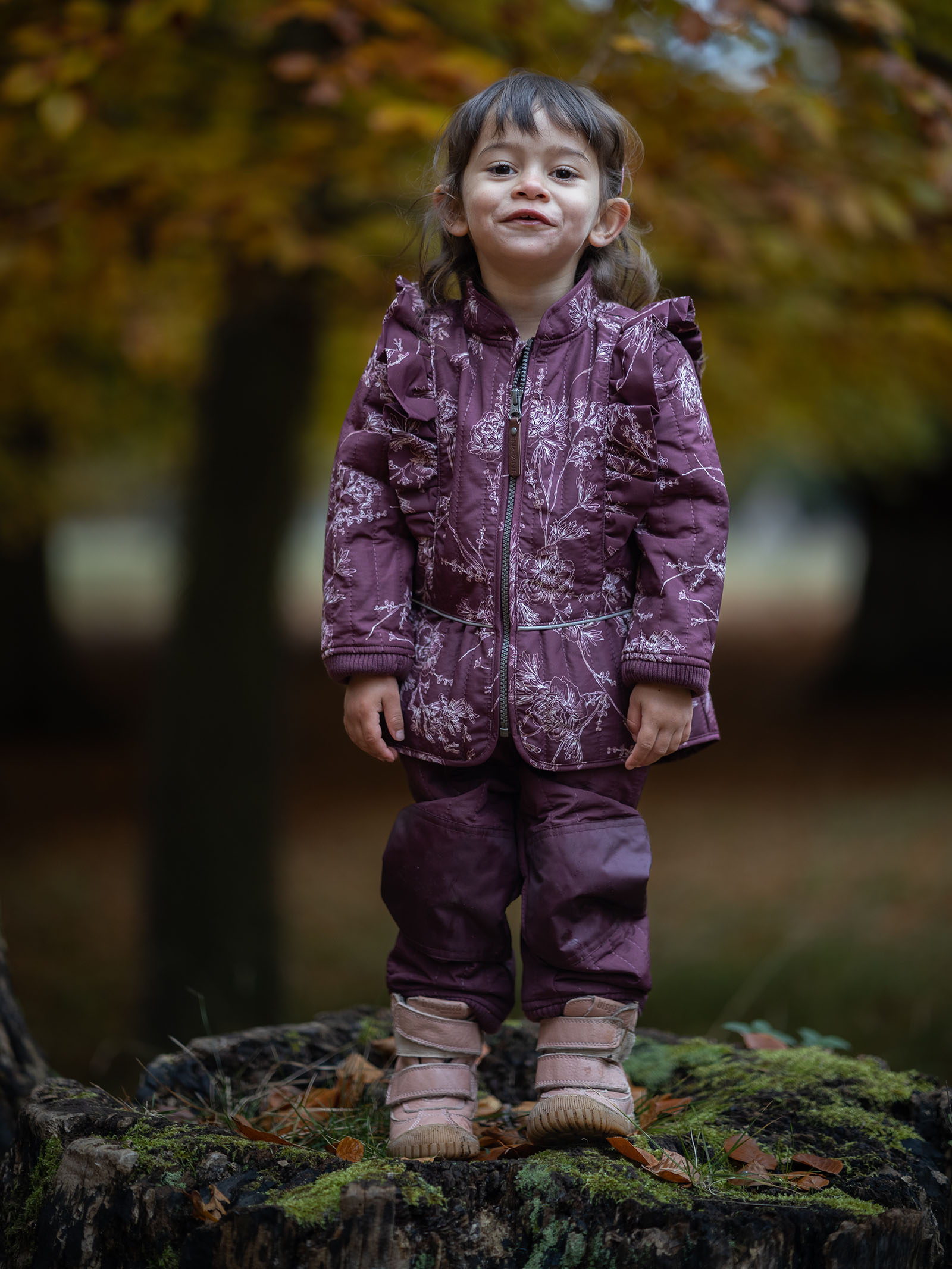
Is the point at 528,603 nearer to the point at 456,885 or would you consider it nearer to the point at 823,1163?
the point at 456,885

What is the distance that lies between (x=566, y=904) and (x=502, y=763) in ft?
0.98

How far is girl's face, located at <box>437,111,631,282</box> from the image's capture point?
2.14 meters

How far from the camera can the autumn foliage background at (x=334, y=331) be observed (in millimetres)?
3662

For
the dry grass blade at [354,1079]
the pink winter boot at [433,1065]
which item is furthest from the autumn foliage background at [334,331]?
the pink winter boot at [433,1065]

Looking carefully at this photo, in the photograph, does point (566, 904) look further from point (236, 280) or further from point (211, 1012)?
point (236, 280)

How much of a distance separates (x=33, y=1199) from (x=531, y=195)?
6.31ft

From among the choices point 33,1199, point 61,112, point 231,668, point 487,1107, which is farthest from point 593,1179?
point 231,668

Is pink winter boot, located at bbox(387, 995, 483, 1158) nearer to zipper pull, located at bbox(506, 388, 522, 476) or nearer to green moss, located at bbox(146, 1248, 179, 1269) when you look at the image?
green moss, located at bbox(146, 1248, 179, 1269)

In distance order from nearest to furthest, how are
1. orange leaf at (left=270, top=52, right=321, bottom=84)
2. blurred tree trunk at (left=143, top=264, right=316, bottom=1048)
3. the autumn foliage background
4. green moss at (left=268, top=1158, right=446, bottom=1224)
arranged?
green moss at (left=268, top=1158, right=446, bottom=1224) < orange leaf at (left=270, top=52, right=321, bottom=84) < the autumn foliage background < blurred tree trunk at (left=143, top=264, right=316, bottom=1048)

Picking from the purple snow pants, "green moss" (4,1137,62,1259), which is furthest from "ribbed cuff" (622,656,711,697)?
"green moss" (4,1137,62,1259)

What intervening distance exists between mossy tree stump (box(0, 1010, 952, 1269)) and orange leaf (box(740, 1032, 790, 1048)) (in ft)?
1.85

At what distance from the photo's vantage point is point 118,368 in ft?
31.9

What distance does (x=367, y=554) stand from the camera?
2.25 meters

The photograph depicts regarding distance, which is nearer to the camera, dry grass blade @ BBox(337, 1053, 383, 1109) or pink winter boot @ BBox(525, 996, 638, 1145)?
Result: pink winter boot @ BBox(525, 996, 638, 1145)
